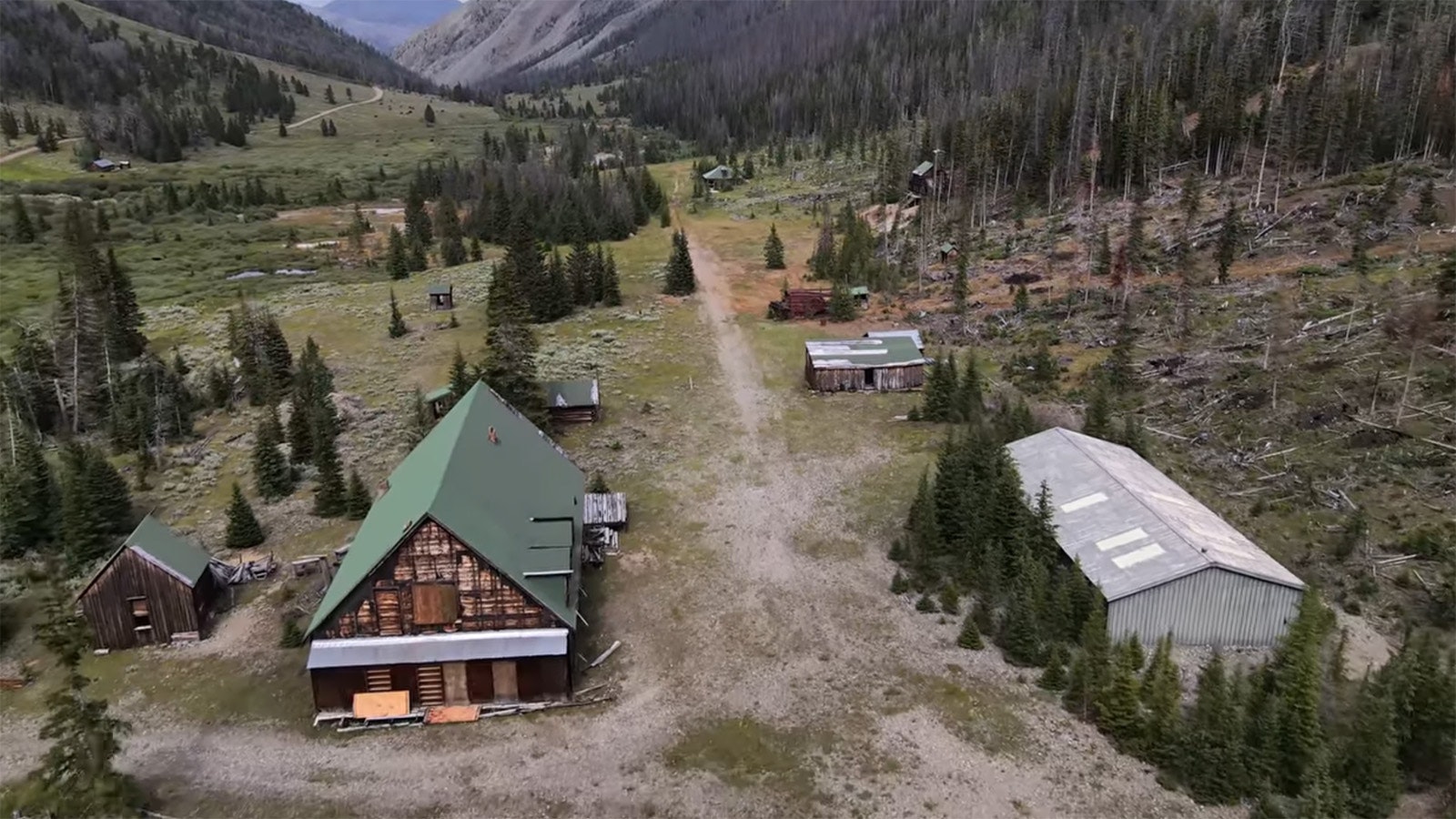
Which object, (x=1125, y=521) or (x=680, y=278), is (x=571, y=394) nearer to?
(x=680, y=278)

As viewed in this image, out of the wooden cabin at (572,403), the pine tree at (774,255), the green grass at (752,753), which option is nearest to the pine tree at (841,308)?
the pine tree at (774,255)

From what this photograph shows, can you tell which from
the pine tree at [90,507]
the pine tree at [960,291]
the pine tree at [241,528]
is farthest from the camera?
the pine tree at [960,291]

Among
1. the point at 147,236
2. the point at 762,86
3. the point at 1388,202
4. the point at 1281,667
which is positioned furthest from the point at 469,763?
the point at 762,86

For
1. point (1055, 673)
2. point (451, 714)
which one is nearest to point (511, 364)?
point (451, 714)

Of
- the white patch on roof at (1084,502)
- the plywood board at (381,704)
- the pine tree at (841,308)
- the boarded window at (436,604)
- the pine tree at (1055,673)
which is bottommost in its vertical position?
the plywood board at (381,704)

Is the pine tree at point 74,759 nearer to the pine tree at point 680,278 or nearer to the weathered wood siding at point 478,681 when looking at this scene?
the weathered wood siding at point 478,681

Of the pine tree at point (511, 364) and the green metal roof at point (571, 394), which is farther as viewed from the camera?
the green metal roof at point (571, 394)

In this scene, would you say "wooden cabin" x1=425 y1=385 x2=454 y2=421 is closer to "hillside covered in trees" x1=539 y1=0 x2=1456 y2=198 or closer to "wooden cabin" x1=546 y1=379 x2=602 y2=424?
"wooden cabin" x1=546 y1=379 x2=602 y2=424
